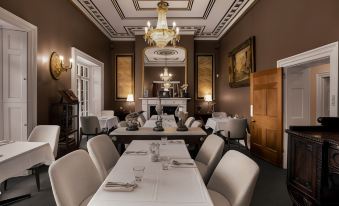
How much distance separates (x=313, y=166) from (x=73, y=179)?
221 cm

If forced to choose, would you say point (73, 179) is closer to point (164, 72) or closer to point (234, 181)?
point (234, 181)

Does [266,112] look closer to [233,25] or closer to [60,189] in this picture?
[233,25]

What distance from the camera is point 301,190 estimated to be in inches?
103

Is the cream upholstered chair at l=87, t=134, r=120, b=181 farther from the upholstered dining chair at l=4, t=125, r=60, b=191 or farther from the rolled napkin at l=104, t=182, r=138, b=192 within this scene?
the upholstered dining chair at l=4, t=125, r=60, b=191

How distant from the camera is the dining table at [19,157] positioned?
7.64ft

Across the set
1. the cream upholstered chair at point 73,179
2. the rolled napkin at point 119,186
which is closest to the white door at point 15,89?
the cream upholstered chair at point 73,179

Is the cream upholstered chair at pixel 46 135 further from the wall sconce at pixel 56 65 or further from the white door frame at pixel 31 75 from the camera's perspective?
the wall sconce at pixel 56 65

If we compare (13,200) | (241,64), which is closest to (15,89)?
(13,200)

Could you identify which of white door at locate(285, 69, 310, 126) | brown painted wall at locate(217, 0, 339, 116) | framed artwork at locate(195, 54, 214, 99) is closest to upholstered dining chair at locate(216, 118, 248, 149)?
brown painted wall at locate(217, 0, 339, 116)

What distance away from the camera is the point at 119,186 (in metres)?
1.49

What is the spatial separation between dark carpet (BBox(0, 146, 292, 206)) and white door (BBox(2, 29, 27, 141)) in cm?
88

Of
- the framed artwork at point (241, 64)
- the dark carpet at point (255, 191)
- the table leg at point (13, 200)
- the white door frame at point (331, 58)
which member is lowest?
the dark carpet at point (255, 191)

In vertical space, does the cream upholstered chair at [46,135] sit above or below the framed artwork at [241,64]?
below

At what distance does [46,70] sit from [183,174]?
13.6 feet
